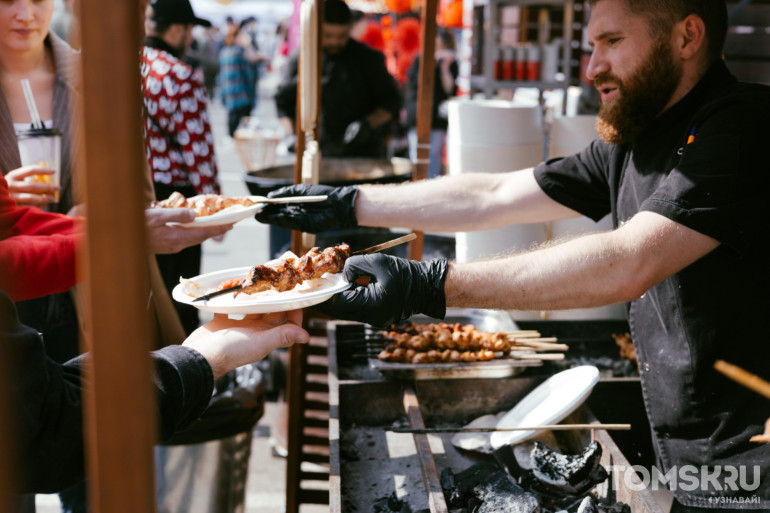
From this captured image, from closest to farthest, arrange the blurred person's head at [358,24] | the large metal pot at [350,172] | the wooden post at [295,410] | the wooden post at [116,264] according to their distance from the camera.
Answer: the wooden post at [116,264]
the wooden post at [295,410]
the large metal pot at [350,172]
the blurred person's head at [358,24]

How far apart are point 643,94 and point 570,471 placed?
1.29m

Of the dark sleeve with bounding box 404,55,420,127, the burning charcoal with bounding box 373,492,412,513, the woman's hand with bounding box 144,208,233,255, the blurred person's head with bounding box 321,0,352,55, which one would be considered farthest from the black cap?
the dark sleeve with bounding box 404,55,420,127

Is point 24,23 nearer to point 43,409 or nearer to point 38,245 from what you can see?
point 38,245

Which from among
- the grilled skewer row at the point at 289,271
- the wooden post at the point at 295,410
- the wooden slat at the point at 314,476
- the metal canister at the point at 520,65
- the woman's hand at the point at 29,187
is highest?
the metal canister at the point at 520,65

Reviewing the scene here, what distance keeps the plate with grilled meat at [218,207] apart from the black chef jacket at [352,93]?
3.79 meters

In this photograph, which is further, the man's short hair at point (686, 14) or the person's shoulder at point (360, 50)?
the person's shoulder at point (360, 50)

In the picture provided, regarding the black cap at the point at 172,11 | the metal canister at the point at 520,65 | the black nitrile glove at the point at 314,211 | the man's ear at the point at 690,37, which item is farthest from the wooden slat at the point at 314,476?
the metal canister at the point at 520,65

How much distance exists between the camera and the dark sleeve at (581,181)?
9.11ft

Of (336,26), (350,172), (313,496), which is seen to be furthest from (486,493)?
(336,26)

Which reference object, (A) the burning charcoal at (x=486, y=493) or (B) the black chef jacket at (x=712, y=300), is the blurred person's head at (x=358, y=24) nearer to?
(B) the black chef jacket at (x=712, y=300)

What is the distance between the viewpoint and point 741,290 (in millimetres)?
2145

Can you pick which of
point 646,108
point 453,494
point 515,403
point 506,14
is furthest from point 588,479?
point 506,14

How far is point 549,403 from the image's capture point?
244 centimetres

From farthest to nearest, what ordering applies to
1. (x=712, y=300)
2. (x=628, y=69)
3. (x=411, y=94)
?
(x=411, y=94)
(x=628, y=69)
(x=712, y=300)
